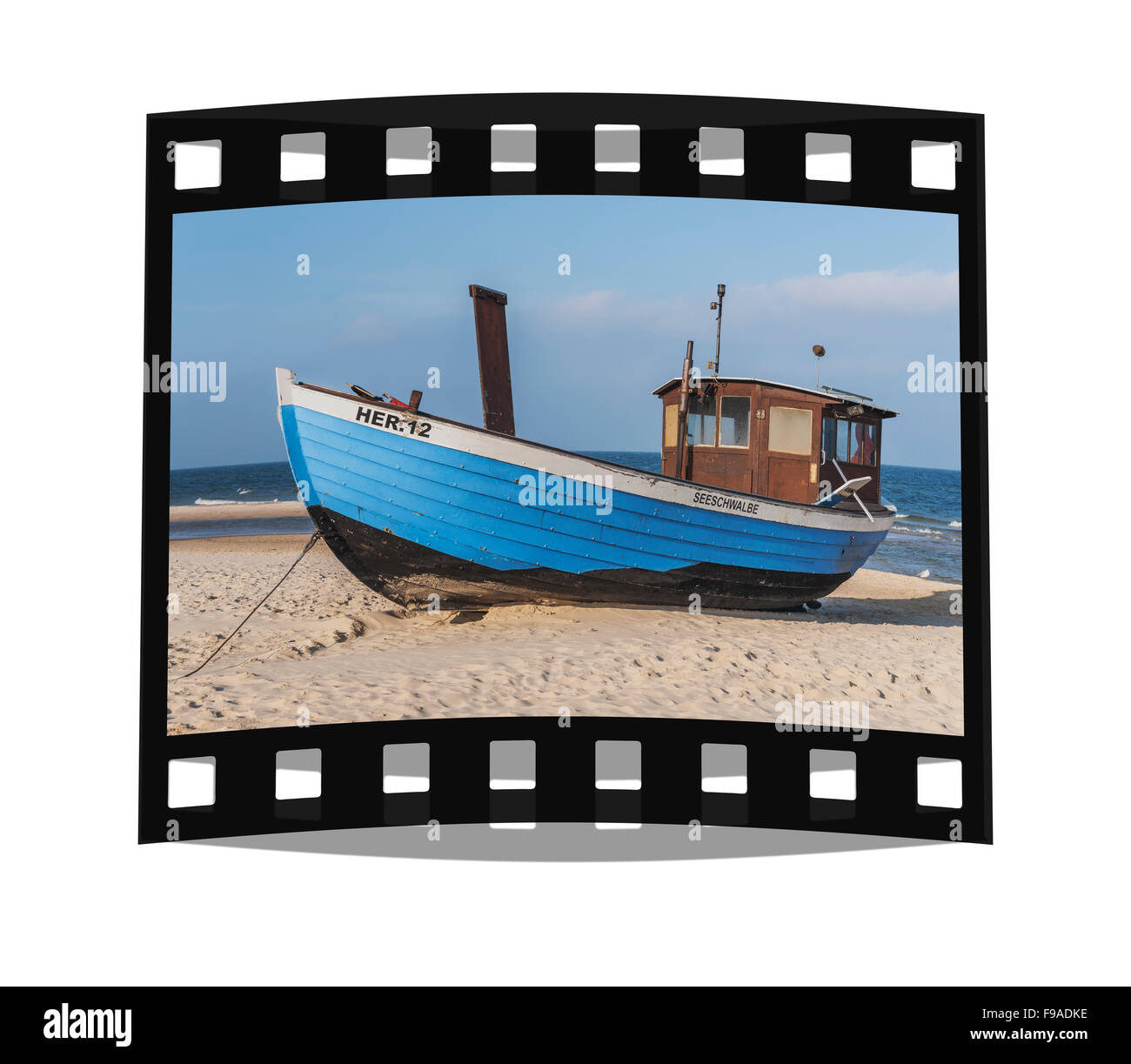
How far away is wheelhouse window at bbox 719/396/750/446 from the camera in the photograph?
9352 millimetres

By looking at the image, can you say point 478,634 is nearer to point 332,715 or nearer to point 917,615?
point 332,715

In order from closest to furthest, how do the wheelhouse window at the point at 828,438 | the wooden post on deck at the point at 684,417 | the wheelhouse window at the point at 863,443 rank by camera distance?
the wooden post on deck at the point at 684,417 → the wheelhouse window at the point at 828,438 → the wheelhouse window at the point at 863,443

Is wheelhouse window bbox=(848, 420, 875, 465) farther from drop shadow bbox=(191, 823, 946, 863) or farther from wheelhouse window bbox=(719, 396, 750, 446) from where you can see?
drop shadow bbox=(191, 823, 946, 863)

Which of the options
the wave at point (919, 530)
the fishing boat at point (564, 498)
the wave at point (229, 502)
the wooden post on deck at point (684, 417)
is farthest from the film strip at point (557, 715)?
the wave at point (229, 502)

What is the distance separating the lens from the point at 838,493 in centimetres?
977

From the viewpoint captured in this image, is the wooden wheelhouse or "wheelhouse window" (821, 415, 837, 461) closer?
the wooden wheelhouse

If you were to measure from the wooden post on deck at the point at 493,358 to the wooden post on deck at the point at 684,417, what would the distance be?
1.75 meters

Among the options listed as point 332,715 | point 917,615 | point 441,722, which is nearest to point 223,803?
point 332,715

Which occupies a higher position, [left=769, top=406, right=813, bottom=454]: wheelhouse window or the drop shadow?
[left=769, top=406, right=813, bottom=454]: wheelhouse window

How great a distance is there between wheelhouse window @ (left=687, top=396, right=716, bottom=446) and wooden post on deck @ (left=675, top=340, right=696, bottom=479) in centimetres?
7

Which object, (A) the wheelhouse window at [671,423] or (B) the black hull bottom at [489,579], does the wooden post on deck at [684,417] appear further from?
(B) the black hull bottom at [489,579]

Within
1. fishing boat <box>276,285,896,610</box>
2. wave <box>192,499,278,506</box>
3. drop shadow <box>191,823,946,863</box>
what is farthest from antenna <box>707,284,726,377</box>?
wave <box>192,499,278,506</box>

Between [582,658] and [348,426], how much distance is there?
9.11ft

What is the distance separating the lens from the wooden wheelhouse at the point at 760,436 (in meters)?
9.31
